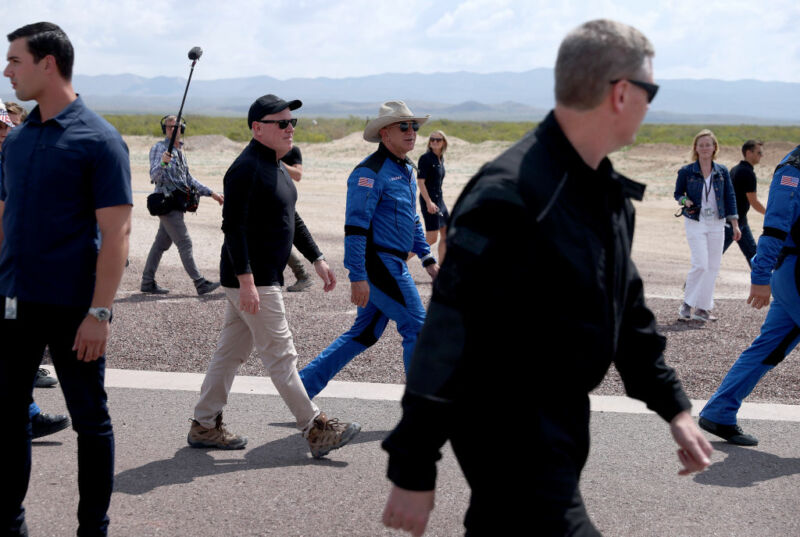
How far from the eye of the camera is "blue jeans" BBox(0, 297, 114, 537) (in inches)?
131

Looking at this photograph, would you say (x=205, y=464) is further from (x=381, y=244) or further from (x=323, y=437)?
(x=381, y=244)

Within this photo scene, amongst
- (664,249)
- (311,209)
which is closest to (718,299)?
(664,249)

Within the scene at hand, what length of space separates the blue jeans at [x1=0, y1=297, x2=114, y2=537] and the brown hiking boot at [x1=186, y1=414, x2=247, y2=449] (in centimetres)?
141

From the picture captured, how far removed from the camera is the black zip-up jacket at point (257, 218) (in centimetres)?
462

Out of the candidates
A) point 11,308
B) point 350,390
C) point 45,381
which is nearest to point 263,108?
point 11,308

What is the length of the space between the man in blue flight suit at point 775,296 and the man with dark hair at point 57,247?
11.2ft

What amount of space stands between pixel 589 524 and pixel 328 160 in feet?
150

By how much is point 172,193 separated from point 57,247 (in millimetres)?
6495

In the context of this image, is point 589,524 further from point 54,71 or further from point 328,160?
point 328,160

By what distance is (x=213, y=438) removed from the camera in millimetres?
4859

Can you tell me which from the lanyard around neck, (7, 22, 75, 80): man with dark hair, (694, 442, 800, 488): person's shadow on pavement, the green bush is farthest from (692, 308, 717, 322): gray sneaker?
the green bush

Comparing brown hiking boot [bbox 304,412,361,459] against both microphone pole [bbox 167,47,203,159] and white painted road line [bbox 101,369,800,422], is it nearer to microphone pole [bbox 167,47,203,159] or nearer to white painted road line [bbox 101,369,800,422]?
white painted road line [bbox 101,369,800,422]

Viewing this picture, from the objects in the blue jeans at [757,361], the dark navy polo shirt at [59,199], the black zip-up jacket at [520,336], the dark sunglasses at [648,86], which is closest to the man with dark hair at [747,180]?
the blue jeans at [757,361]

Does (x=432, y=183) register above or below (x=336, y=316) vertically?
above
